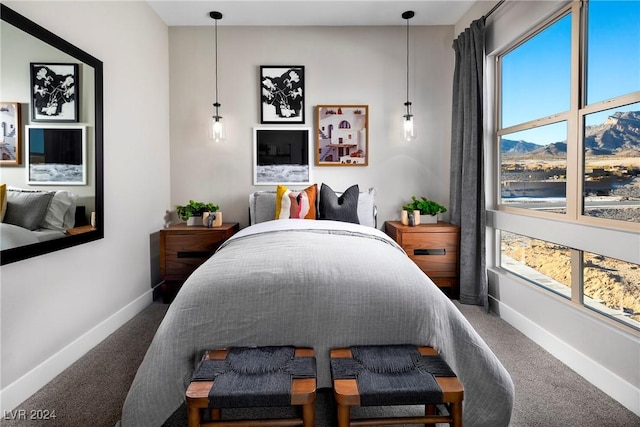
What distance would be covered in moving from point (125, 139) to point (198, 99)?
1.07 metres

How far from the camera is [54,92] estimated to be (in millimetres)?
1971

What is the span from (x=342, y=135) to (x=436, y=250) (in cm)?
147

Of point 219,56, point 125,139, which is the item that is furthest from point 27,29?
point 219,56

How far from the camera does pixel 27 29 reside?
5.87 ft

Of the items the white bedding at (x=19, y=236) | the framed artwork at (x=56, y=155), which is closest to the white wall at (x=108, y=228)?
the white bedding at (x=19, y=236)

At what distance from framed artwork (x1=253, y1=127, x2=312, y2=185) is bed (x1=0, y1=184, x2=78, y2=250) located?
5.81ft

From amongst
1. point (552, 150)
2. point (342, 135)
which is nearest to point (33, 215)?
point (342, 135)

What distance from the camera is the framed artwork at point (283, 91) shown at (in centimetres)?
357

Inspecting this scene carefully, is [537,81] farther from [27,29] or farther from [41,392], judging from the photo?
[41,392]

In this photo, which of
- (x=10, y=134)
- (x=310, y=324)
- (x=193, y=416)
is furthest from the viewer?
(x=10, y=134)

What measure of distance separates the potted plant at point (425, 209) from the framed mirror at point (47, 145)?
2598mm

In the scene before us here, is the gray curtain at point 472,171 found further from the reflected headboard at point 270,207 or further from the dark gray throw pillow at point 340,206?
the dark gray throw pillow at point 340,206

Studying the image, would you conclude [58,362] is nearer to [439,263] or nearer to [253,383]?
[253,383]

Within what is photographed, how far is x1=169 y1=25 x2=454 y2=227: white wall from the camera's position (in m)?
3.60
